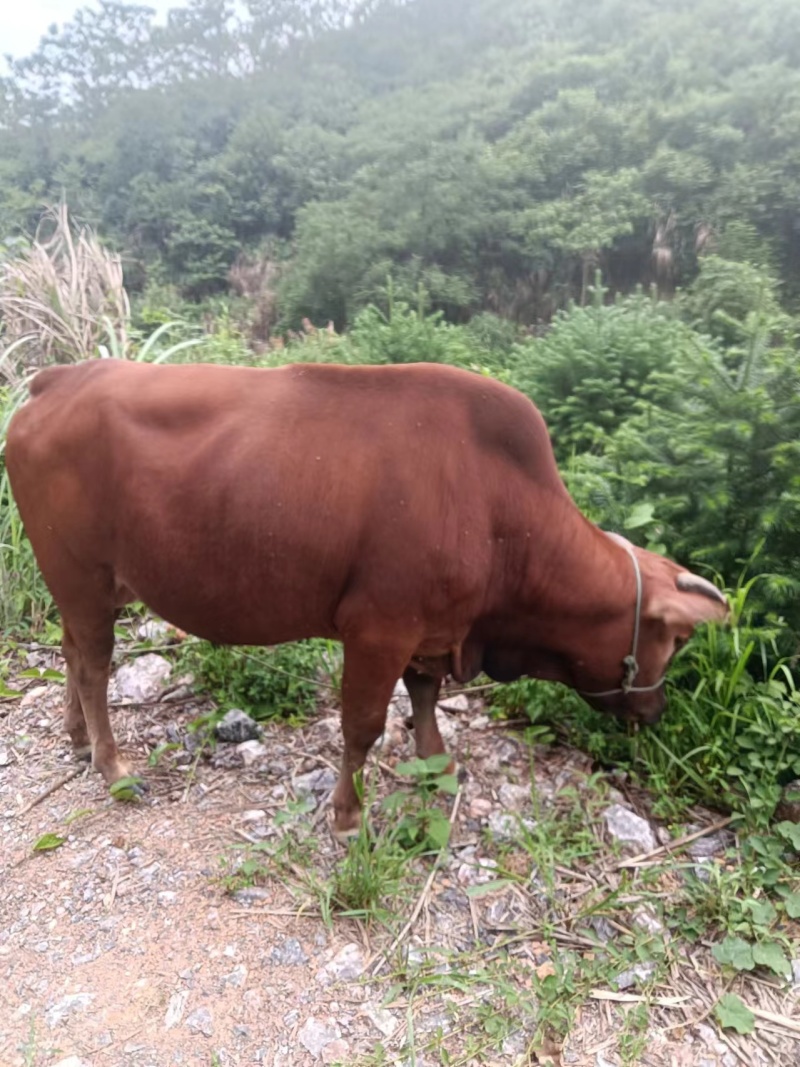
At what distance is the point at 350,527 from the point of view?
246cm

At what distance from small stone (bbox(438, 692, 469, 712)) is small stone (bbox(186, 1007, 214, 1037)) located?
5.63 ft

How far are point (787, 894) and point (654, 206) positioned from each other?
1267cm

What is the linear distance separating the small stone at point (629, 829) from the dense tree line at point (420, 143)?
10482 mm

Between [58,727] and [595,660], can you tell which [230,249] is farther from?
[595,660]

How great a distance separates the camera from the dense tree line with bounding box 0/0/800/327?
42.3 feet

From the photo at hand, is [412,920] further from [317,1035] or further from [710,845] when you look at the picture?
[710,845]

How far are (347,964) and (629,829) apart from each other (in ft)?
3.79

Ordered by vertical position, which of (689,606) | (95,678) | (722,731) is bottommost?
(722,731)

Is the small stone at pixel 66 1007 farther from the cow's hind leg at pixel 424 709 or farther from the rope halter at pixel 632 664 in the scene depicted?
the rope halter at pixel 632 664

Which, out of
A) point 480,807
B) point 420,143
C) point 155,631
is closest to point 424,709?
point 480,807

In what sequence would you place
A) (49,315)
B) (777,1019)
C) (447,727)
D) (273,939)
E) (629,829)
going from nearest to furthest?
(777,1019)
(273,939)
(629,829)
(447,727)
(49,315)

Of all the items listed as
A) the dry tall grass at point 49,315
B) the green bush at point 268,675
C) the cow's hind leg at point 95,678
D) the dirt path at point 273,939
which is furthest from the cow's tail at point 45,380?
the dry tall grass at point 49,315

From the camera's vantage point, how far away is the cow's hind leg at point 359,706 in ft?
8.37

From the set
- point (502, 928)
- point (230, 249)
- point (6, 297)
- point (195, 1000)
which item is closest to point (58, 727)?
point (195, 1000)
